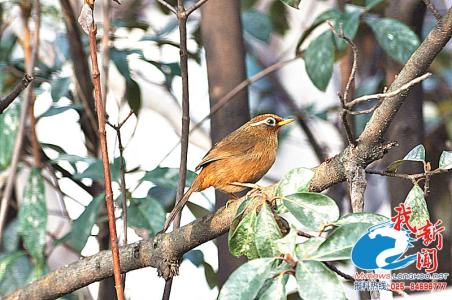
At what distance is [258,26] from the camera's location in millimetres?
2352

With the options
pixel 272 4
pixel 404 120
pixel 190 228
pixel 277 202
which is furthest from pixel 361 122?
pixel 277 202

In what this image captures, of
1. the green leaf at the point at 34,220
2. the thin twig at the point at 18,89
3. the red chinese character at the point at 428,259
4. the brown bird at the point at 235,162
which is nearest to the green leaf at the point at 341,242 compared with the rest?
the thin twig at the point at 18,89

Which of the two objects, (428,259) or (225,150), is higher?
(225,150)

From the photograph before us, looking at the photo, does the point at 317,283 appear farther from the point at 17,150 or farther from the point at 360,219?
the point at 17,150

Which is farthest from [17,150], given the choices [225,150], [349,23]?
[349,23]

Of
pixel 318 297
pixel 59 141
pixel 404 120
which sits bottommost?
pixel 318 297

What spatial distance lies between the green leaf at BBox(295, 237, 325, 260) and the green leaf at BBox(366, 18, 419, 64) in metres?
1.06

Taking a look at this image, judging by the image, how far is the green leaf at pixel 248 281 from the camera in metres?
0.88

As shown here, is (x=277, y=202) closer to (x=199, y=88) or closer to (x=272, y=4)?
(x=272, y=4)

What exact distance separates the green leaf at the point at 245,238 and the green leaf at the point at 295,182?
5 centimetres

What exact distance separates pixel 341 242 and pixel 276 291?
0.09 m

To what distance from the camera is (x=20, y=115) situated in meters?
1.94

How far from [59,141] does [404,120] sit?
1.86m

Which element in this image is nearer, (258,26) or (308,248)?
(308,248)
